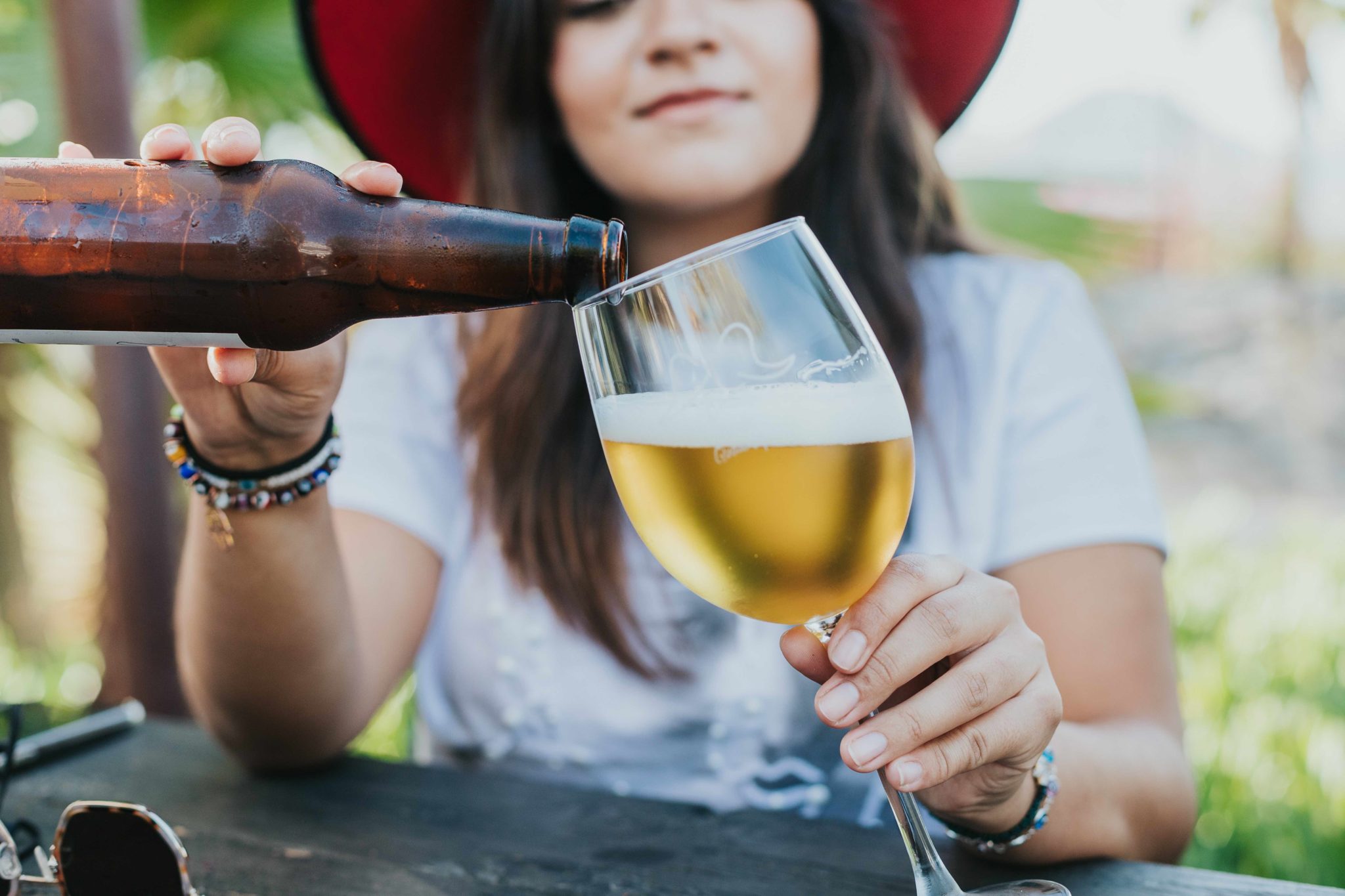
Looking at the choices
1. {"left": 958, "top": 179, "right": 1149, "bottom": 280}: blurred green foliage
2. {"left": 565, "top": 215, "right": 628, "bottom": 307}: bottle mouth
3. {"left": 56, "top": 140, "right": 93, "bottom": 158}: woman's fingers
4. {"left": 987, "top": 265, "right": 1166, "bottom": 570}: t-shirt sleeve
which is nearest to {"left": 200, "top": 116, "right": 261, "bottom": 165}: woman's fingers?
{"left": 56, "top": 140, "right": 93, "bottom": 158}: woman's fingers

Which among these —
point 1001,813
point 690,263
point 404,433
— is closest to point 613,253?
point 690,263

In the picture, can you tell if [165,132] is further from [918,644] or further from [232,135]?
[918,644]

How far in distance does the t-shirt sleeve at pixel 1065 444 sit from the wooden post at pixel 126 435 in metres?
1.60

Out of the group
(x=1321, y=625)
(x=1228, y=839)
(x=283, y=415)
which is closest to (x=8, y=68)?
(x=283, y=415)

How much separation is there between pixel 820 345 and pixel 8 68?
9.61ft

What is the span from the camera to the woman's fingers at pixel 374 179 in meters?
0.76

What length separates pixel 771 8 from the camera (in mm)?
1341

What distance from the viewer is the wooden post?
203cm

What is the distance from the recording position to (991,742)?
72 centimetres

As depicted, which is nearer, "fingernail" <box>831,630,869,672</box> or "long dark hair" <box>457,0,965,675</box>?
"fingernail" <box>831,630,869,672</box>

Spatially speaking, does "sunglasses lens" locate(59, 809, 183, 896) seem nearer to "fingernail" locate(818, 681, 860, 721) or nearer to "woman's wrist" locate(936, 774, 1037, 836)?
"fingernail" locate(818, 681, 860, 721)

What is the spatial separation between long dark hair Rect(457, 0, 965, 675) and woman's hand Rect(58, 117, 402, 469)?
0.58 metres

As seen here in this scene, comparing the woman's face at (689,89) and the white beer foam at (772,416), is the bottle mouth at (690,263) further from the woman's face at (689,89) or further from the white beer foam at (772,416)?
the woman's face at (689,89)

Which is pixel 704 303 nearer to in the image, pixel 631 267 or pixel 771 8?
pixel 771 8
